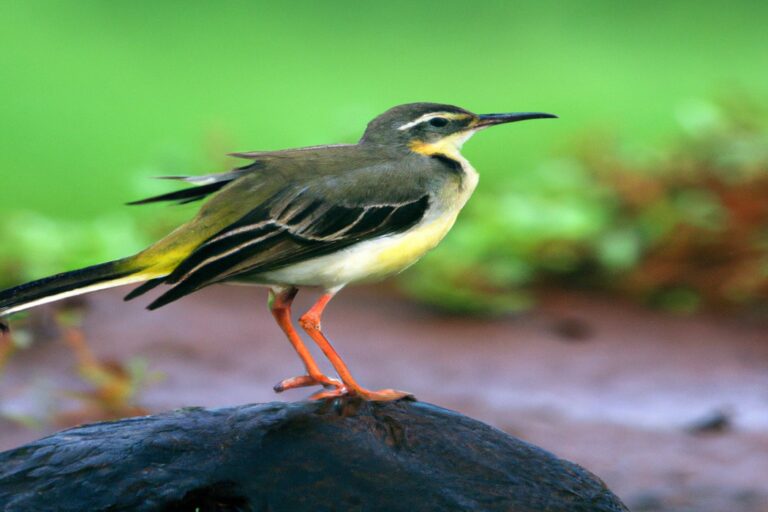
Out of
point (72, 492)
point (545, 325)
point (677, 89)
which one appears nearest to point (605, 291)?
point (545, 325)

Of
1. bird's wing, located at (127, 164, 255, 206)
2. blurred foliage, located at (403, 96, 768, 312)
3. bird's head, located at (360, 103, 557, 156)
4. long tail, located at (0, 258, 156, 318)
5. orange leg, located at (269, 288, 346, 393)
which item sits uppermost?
blurred foliage, located at (403, 96, 768, 312)

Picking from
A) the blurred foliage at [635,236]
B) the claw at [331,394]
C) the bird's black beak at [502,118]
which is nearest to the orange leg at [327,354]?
the claw at [331,394]

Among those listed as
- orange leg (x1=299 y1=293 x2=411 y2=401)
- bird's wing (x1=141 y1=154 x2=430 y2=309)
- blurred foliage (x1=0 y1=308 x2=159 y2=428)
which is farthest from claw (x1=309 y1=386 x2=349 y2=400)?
blurred foliage (x1=0 y1=308 x2=159 y2=428)

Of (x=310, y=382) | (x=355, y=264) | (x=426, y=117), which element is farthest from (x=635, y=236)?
(x=355, y=264)

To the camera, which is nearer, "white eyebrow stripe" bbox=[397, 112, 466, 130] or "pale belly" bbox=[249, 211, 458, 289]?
"pale belly" bbox=[249, 211, 458, 289]

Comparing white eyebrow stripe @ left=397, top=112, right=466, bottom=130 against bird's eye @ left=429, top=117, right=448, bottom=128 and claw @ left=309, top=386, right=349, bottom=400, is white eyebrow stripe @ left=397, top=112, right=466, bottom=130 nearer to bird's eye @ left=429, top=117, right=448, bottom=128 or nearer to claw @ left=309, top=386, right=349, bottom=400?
bird's eye @ left=429, top=117, right=448, bottom=128

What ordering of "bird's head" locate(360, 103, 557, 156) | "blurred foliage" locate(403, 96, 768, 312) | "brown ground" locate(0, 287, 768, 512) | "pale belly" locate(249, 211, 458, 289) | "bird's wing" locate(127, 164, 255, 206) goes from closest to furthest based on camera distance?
"pale belly" locate(249, 211, 458, 289) < "bird's wing" locate(127, 164, 255, 206) < "bird's head" locate(360, 103, 557, 156) < "brown ground" locate(0, 287, 768, 512) < "blurred foliage" locate(403, 96, 768, 312)

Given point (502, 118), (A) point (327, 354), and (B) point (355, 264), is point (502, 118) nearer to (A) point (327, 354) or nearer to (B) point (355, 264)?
(B) point (355, 264)

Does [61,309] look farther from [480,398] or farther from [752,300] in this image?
[752,300]
